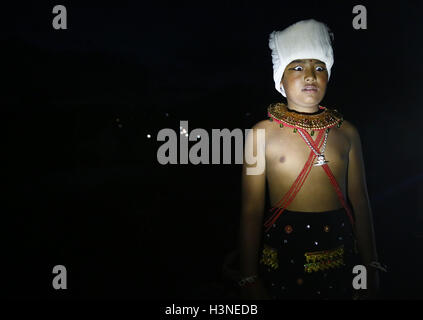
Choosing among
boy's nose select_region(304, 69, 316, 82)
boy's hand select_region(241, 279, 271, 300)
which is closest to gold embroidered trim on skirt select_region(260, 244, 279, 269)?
boy's hand select_region(241, 279, 271, 300)

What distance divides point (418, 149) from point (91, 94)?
3.15 m

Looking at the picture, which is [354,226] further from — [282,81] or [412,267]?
[412,267]

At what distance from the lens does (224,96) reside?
3627mm

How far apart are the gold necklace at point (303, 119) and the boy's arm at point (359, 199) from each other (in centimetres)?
16

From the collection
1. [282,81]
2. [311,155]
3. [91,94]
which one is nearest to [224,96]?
[91,94]

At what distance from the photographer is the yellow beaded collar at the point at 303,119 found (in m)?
1.82

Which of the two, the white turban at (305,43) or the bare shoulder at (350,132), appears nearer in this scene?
the white turban at (305,43)

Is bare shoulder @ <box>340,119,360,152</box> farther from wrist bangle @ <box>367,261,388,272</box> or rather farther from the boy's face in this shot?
wrist bangle @ <box>367,261,388,272</box>

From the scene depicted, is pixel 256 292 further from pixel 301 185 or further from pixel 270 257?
pixel 301 185

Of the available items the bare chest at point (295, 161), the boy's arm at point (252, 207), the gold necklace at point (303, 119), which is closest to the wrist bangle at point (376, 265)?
the bare chest at point (295, 161)

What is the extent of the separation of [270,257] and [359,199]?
2.30 feet

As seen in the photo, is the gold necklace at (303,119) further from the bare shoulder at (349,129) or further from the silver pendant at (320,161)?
the silver pendant at (320,161)

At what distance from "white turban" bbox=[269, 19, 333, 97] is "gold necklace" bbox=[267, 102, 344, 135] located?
27 centimetres

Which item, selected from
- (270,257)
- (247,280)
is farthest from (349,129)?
(247,280)
